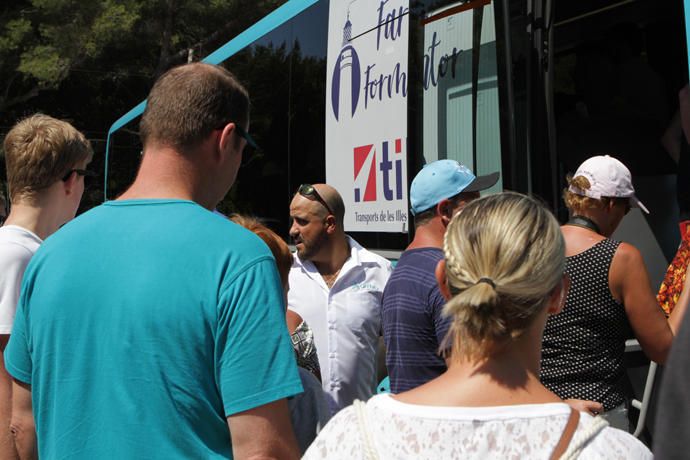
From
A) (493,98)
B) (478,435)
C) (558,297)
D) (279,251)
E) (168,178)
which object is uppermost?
(493,98)

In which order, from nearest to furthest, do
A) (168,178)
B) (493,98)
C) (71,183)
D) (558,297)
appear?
(558,297), (168,178), (71,183), (493,98)

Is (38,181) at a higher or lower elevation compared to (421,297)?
higher

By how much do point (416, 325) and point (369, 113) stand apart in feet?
8.75

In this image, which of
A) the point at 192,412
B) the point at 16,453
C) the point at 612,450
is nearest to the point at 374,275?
the point at 16,453

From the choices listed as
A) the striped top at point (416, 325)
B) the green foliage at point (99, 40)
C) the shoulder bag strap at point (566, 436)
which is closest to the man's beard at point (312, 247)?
the striped top at point (416, 325)

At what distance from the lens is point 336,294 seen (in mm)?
4035

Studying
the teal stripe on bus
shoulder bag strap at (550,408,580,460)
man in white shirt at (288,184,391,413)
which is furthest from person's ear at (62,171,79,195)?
the teal stripe on bus

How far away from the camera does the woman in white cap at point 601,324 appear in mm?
3141

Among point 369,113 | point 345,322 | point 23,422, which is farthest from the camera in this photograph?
point 369,113

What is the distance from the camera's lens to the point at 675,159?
5047 mm

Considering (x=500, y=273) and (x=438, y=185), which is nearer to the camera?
(x=500, y=273)

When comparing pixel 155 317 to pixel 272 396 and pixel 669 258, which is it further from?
pixel 669 258

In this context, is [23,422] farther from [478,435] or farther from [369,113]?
[369,113]

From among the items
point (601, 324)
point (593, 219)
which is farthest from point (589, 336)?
point (593, 219)
